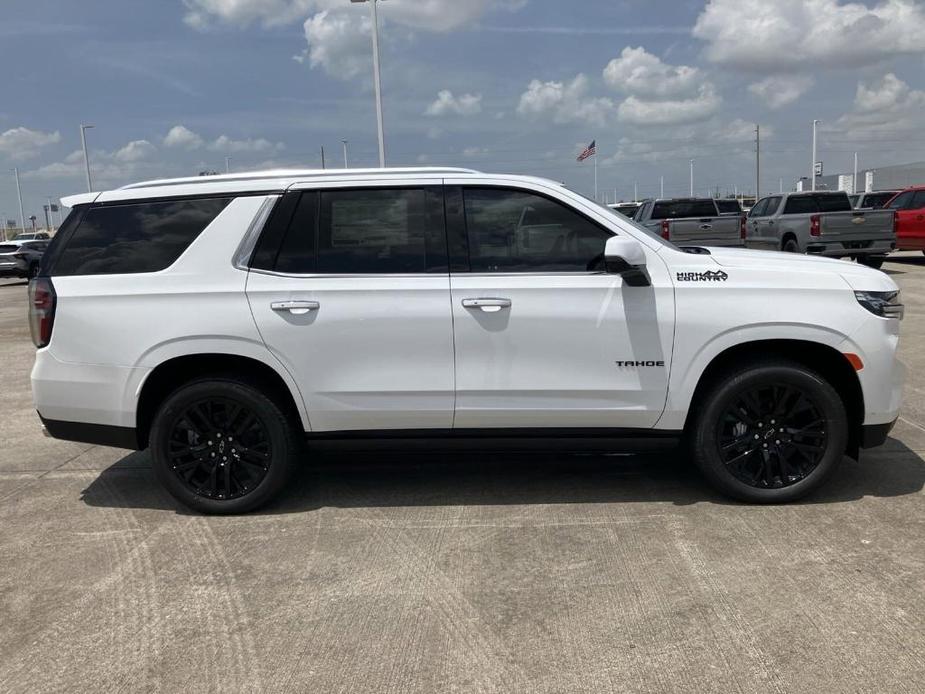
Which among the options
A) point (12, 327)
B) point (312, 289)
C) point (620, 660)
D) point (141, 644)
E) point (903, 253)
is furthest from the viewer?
point (903, 253)

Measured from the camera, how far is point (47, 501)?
4883 millimetres

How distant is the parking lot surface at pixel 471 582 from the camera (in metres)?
2.95

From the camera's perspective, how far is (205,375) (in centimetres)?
444

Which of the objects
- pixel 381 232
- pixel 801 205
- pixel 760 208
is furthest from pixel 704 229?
pixel 381 232

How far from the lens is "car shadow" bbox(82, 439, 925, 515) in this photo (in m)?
4.59

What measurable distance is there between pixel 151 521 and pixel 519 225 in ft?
8.76

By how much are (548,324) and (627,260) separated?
0.54 meters

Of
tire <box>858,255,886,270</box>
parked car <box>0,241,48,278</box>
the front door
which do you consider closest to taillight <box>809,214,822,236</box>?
tire <box>858,255,886,270</box>

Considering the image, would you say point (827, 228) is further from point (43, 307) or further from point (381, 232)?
point (43, 307)

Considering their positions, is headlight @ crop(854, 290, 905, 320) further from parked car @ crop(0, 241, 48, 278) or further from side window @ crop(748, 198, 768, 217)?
parked car @ crop(0, 241, 48, 278)

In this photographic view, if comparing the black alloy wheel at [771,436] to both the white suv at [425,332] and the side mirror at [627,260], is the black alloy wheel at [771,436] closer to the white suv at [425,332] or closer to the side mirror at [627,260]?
the white suv at [425,332]

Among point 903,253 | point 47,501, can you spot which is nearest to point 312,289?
point 47,501

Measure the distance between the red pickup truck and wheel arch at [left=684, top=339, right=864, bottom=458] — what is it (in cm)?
1757

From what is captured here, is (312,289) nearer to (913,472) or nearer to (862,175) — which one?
(913,472)
